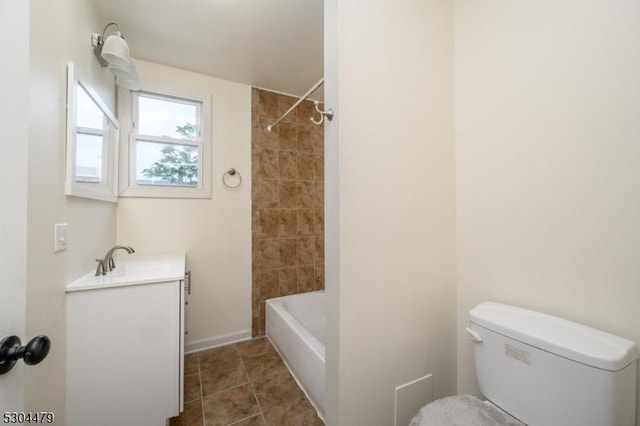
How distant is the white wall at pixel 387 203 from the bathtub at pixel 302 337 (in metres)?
0.50

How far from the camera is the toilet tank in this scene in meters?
0.71

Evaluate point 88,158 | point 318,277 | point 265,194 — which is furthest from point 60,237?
point 318,277

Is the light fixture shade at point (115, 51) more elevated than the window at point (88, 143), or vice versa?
the light fixture shade at point (115, 51)

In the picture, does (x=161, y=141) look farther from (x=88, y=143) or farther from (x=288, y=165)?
(x=288, y=165)

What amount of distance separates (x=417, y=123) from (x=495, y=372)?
1099 mm

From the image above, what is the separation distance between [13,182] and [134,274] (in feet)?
3.40

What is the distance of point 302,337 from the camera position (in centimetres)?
172

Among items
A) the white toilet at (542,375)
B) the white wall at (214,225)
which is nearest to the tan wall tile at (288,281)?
the white wall at (214,225)

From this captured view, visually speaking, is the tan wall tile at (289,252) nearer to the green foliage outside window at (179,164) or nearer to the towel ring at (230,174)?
the towel ring at (230,174)

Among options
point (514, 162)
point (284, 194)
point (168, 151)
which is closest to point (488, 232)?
point (514, 162)

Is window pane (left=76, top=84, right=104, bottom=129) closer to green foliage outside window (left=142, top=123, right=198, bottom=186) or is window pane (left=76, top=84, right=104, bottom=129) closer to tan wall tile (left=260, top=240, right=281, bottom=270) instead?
green foliage outside window (left=142, top=123, right=198, bottom=186)

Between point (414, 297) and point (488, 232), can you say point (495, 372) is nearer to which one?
point (414, 297)

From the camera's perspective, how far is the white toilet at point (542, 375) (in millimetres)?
709

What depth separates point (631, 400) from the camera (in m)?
0.73
